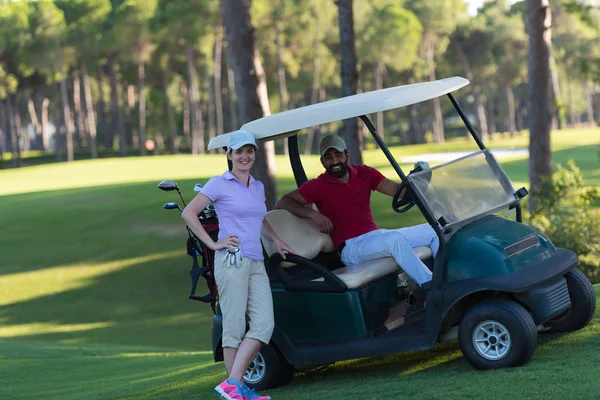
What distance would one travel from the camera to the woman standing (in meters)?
5.95

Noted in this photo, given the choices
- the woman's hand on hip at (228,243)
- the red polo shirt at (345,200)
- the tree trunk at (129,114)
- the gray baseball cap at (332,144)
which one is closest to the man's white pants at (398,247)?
the red polo shirt at (345,200)

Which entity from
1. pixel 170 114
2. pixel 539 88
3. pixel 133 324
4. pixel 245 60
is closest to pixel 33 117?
pixel 170 114

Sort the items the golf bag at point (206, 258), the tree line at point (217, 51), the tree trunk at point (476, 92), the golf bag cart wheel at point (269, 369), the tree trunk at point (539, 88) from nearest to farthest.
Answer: the golf bag cart wheel at point (269, 369)
the golf bag at point (206, 258)
the tree trunk at point (539, 88)
the tree line at point (217, 51)
the tree trunk at point (476, 92)

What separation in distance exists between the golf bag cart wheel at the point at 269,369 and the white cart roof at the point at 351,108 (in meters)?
1.56

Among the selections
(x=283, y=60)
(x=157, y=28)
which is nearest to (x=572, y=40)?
(x=283, y=60)

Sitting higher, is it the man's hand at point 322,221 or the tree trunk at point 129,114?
the tree trunk at point 129,114

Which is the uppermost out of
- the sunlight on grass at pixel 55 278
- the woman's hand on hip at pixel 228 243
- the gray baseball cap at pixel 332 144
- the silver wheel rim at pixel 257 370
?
the gray baseball cap at pixel 332 144

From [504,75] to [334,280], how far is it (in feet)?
236

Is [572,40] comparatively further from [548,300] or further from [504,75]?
[548,300]

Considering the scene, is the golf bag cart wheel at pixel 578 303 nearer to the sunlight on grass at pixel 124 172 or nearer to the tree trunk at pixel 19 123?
the sunlight on grass at pixel 124 172

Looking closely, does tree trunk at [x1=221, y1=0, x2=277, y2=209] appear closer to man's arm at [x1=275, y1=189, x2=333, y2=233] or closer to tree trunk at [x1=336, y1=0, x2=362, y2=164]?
tree trunk at [x1=336, y1=0, x2=362, y2=164]

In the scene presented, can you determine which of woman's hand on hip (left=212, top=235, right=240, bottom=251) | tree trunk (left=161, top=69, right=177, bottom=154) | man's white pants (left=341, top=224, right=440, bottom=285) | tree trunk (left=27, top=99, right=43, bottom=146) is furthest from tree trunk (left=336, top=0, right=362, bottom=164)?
tree trunk (left=27, top=99, right=43, bottom=146)

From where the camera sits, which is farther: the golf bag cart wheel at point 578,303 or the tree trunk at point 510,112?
the tree trunk at point 510,112

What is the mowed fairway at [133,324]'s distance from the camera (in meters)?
5.86
